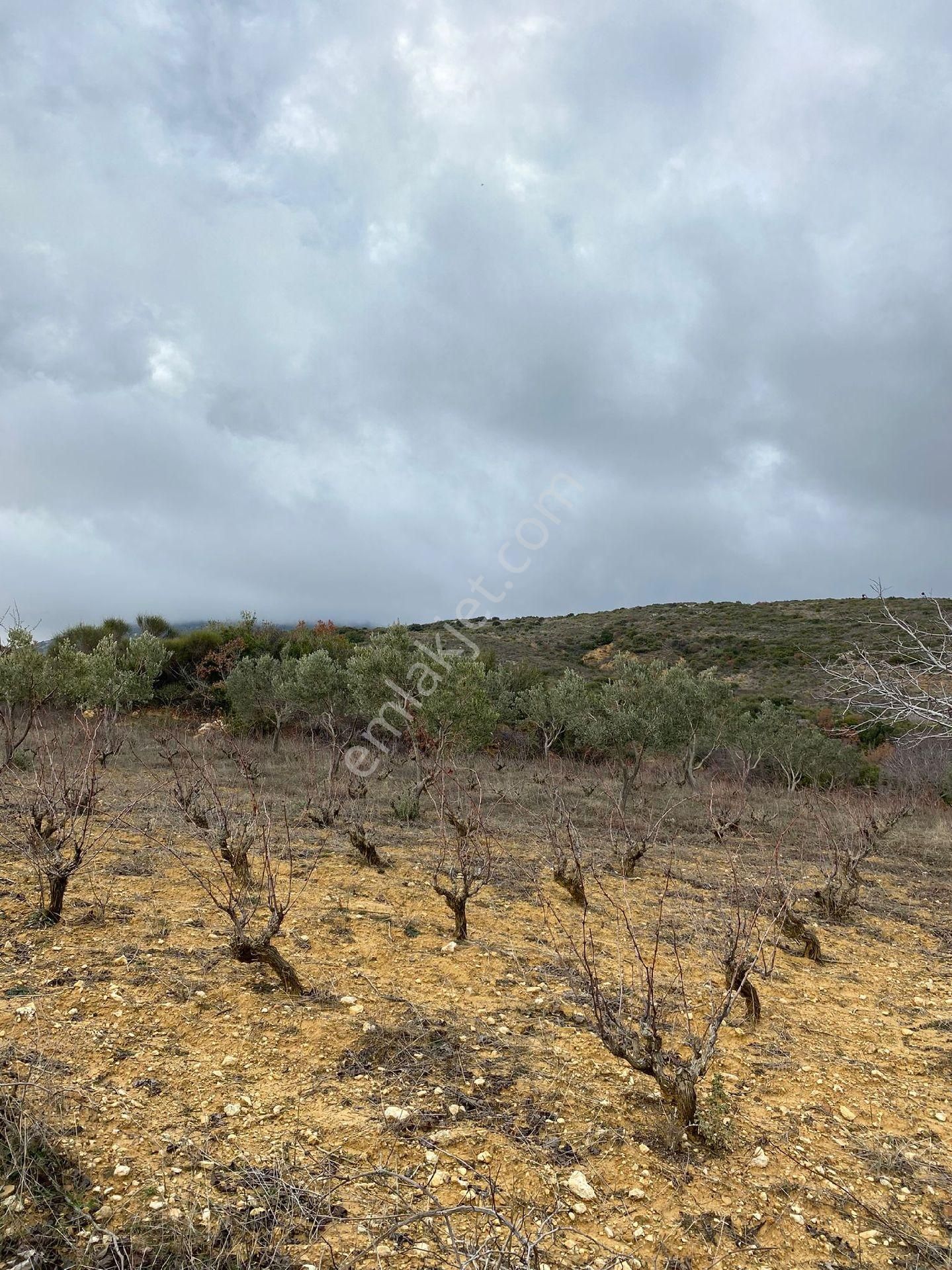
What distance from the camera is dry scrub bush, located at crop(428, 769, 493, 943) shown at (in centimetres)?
675

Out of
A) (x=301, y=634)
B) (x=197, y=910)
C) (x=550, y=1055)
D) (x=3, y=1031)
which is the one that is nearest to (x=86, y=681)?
(x=301, y=634)

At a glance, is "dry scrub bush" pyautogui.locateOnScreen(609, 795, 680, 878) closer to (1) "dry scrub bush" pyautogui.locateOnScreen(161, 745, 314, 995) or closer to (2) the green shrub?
(2) the green shrub

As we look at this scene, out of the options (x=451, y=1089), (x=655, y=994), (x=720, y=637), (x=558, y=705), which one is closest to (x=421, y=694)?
(x=558, y=705)

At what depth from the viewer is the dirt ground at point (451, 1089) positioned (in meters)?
3.02

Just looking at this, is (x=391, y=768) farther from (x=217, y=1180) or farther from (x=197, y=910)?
(x=217, y=1180)

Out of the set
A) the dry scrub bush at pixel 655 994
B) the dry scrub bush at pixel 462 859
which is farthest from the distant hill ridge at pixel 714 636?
the dry scrub bush at pixel 655 994

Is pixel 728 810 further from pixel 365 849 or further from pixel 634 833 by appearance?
pixel 365 849

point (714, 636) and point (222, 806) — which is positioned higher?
point (714, 636)

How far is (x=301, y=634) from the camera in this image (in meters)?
37.9

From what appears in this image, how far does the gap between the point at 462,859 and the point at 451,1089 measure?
118 inches

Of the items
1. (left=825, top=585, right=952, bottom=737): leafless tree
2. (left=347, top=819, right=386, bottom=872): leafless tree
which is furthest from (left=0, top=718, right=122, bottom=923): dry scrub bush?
(left=825, top=585, right=952, bottom=737): leafless tree

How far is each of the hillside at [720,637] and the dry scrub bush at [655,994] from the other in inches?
1288

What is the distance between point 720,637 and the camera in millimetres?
49062

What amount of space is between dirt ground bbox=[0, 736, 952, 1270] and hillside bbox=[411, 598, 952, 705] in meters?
33.8
